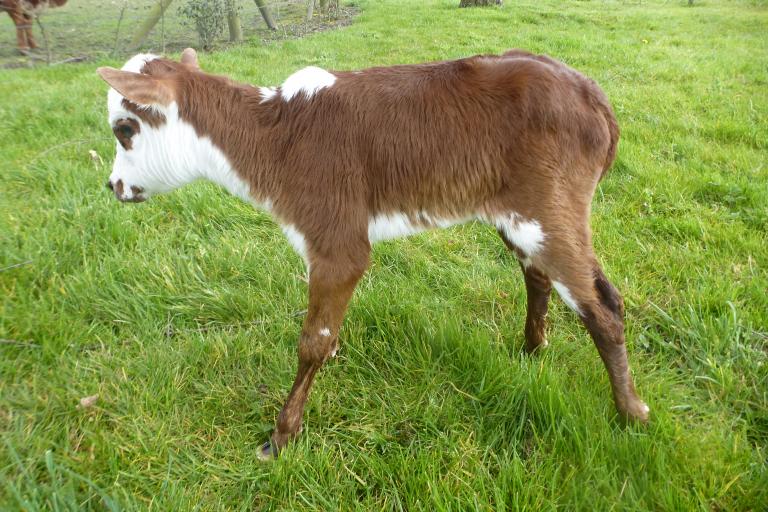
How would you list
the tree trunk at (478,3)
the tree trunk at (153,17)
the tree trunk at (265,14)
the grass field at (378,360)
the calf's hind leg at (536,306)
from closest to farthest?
the grass field at (378,360) → the calf's hind leg at (536,306) → the tree trunk at (153,17) → the tree trunk at (265,14) → the tree trunk at (478,3)

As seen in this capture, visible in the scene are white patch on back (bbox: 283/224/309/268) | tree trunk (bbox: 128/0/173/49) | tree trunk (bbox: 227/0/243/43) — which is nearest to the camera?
white patch on back (bbox: 283/224/309/268)

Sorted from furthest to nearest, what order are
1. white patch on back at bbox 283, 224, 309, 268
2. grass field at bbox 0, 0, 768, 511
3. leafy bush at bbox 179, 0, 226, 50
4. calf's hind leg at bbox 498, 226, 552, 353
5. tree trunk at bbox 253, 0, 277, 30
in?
1. tree trunk at bbox 253, 0, 277, 30
2. leafy bush at bbox 179, 0, 226, 50
3. calf's hind leg at bbox 498, 226, 552, 353
4. white patch on back at bbox 283, 224, 309, 268
5. grass field at bbox 0, 0, 768, 511

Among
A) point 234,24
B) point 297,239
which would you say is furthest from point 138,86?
point 234,24

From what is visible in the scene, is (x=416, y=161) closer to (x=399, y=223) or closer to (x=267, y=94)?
(x=399, y=223)

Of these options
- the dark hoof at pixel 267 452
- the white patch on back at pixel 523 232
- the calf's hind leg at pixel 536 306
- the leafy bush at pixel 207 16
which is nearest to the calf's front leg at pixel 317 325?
the dark hoof at pixel 267 452

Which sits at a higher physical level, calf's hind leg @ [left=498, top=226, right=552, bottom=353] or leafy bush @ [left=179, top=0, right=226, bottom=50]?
leafy bush @ [left=179, top=0, right=226, bottom=50]

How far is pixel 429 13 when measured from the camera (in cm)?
1256

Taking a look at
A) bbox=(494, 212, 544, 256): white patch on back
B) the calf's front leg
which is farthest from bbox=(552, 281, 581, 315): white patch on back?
the calf's front leg

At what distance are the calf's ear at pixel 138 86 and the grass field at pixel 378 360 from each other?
126cm

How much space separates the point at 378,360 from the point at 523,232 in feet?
3.49

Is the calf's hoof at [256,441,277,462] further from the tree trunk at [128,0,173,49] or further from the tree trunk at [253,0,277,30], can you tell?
the tree trunk at [253,0,277,30]

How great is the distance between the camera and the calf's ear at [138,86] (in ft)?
6.83

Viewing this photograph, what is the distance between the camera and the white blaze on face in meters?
2.46

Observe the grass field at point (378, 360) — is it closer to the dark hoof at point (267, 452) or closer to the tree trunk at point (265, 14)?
the dark hoof at point (267, 452)
